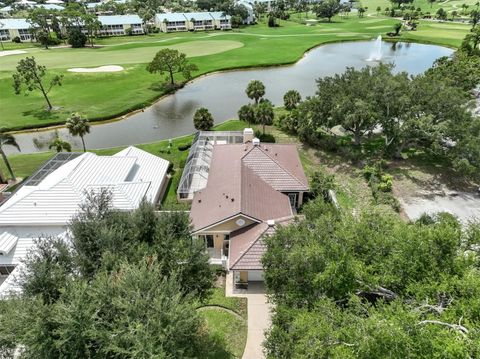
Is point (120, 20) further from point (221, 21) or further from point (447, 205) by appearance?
point (447, 205)

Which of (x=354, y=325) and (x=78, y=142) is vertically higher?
(x=354, y=325)

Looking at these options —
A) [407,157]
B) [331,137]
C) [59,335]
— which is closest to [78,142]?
[331,137]

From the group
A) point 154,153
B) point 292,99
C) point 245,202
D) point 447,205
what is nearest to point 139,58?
point 292,99

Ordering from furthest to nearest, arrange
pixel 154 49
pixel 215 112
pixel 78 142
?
pixel 154 49 < pixel 215 112 < pixel 78 142

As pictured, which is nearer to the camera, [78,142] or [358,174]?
[358,174]

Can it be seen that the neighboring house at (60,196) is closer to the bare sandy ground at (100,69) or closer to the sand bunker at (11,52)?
the bare sandy ground at (100,69)

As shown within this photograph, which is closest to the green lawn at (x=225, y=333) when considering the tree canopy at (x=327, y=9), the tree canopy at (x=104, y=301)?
the tree canopy at (x=104, y=301)

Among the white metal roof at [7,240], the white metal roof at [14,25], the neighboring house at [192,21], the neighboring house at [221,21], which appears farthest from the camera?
the neighboring house at [221,21]

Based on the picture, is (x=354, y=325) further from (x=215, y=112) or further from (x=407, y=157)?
(x=215, y=112)
